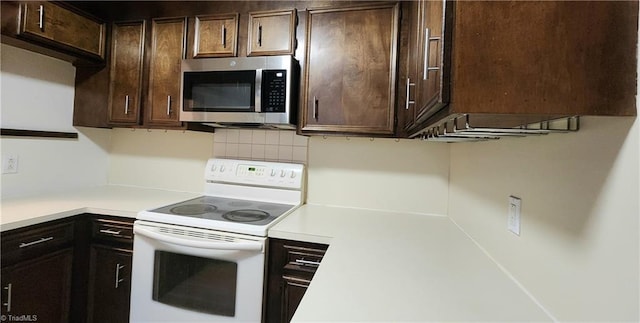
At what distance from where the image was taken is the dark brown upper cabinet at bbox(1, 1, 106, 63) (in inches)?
59.6

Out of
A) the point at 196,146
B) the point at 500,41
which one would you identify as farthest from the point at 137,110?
the point at 500,41

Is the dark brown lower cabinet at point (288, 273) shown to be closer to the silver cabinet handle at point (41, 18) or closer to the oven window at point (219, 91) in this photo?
the oven window at point (219, 91)

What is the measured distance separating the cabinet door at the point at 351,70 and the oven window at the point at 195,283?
2.78ft

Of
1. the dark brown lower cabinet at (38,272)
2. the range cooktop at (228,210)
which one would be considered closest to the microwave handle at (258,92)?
the range cooktop at (228,210)

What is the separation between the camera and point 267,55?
1.73 meters

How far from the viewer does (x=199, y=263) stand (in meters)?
1.49

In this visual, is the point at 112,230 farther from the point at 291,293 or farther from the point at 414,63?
the point at 414,63

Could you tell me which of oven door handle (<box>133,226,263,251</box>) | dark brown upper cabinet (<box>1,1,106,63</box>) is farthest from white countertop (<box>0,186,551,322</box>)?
dark brown upper cabinet (<box>1,1,106,63</box>)

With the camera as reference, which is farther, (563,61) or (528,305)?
(528,305)

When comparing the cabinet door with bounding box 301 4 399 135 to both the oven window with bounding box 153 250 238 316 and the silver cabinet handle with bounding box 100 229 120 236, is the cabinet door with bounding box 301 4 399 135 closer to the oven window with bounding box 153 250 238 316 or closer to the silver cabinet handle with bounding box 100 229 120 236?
the oven window with bounding box 153 250 238 316

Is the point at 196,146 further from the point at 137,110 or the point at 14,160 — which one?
the point at 14,160

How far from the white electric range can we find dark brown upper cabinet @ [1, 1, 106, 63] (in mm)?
1082

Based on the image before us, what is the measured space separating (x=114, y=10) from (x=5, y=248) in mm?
1516

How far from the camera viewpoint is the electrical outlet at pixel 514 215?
3.05 feet
